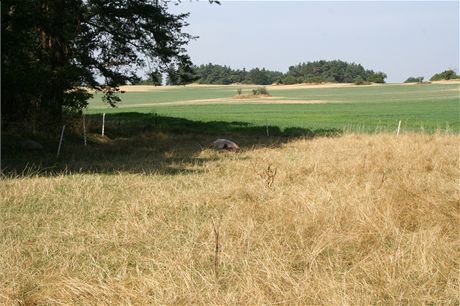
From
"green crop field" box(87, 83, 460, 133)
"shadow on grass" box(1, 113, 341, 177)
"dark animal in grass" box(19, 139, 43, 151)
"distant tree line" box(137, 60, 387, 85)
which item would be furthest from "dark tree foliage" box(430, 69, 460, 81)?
"dark animal in grass" box(19, 139, 43, 151)

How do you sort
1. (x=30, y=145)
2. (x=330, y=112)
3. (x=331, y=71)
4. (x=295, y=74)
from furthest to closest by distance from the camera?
(x=295, y=74)
(x=331, y=71)
(x=330, y=112)
(x=30, y=145)

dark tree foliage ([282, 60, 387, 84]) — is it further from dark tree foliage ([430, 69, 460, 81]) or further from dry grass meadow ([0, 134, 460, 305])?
dry grass meadow ([0, 134, 460, 305])

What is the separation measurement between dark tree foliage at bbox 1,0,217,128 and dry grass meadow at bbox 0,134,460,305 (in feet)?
20.9

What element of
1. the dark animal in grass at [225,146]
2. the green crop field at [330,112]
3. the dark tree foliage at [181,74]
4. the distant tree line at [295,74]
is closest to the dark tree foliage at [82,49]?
the dark tree foliage at [181,74]

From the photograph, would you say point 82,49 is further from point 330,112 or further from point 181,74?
point 330,112

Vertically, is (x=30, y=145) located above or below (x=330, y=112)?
below

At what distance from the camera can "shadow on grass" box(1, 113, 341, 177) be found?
11.0 metres

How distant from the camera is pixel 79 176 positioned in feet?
31.5

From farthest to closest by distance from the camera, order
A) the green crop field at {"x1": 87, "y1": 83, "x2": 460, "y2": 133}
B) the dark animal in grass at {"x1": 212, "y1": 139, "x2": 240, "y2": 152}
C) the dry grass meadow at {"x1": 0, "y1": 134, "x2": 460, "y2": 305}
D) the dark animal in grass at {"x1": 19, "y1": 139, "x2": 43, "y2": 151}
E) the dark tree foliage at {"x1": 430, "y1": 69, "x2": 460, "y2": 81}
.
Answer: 1. the dark tree foliage at {"x1": 430, "y1": 69, "x2": 460, "y2": 81}
2. the green crop field at {"x1": 87, "y1": 83, "x2": 460, "y2": 133}
3. the dark animal in grass at {"x1": 212, "y1": 139, "x2": 240, "y2": 152}
4. the dark animal in grass at {"x1": 19, "y1": 139, "x2": 43, "y2": 151}
5. the dry grass meadow at {"x1": 0, "y1": 134, "x2": 460, "y2": 305}

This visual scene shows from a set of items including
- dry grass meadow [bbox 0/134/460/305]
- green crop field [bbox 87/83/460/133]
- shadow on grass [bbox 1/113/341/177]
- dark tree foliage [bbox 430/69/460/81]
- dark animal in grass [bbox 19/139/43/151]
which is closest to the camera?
dry grass meadow [bbox 0/134/460/305]

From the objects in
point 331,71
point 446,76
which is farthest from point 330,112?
point 331,71

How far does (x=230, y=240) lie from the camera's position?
16.8 feet

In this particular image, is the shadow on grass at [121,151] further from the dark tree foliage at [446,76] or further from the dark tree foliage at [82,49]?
the dark tree foliage at [446,76]

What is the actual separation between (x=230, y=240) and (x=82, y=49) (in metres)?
15.1
